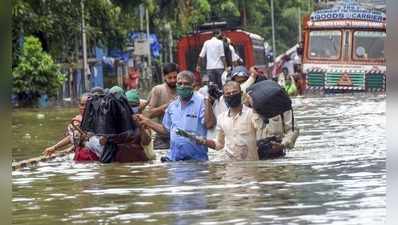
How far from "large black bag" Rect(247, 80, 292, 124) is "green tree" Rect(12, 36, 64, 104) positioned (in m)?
18.9

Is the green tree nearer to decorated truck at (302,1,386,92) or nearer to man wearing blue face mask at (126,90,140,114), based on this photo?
decorated truck at (302,1,386,92)

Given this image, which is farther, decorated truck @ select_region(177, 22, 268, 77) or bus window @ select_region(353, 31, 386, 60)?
bus window @ select_region(353, 31, 386, 60)

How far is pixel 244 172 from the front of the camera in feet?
34.3

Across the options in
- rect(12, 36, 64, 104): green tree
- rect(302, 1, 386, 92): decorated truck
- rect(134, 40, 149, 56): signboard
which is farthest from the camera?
rect(134, 40, 149, 56): signboard

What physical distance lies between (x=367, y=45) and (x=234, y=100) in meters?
23.4

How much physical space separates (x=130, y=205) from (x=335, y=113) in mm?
13456

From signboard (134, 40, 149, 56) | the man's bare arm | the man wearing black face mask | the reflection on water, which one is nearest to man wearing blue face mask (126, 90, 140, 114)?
the man's bare arm

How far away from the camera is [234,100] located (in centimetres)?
1105

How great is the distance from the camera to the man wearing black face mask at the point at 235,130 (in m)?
→ 11.1

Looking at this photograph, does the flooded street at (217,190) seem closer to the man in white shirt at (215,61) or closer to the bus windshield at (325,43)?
the man in white shirt at (215,61)

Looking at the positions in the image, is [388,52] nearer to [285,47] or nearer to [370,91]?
[370,91]

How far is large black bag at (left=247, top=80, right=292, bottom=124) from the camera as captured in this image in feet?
37.4

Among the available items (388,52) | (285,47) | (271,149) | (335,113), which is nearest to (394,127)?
(271,149)

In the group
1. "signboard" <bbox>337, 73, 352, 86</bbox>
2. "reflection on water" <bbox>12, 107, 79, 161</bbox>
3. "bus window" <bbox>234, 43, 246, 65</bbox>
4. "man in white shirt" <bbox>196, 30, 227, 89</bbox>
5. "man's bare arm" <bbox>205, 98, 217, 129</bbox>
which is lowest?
"reflection on water" <bbox>12, 107, 79, 161</bbox>
